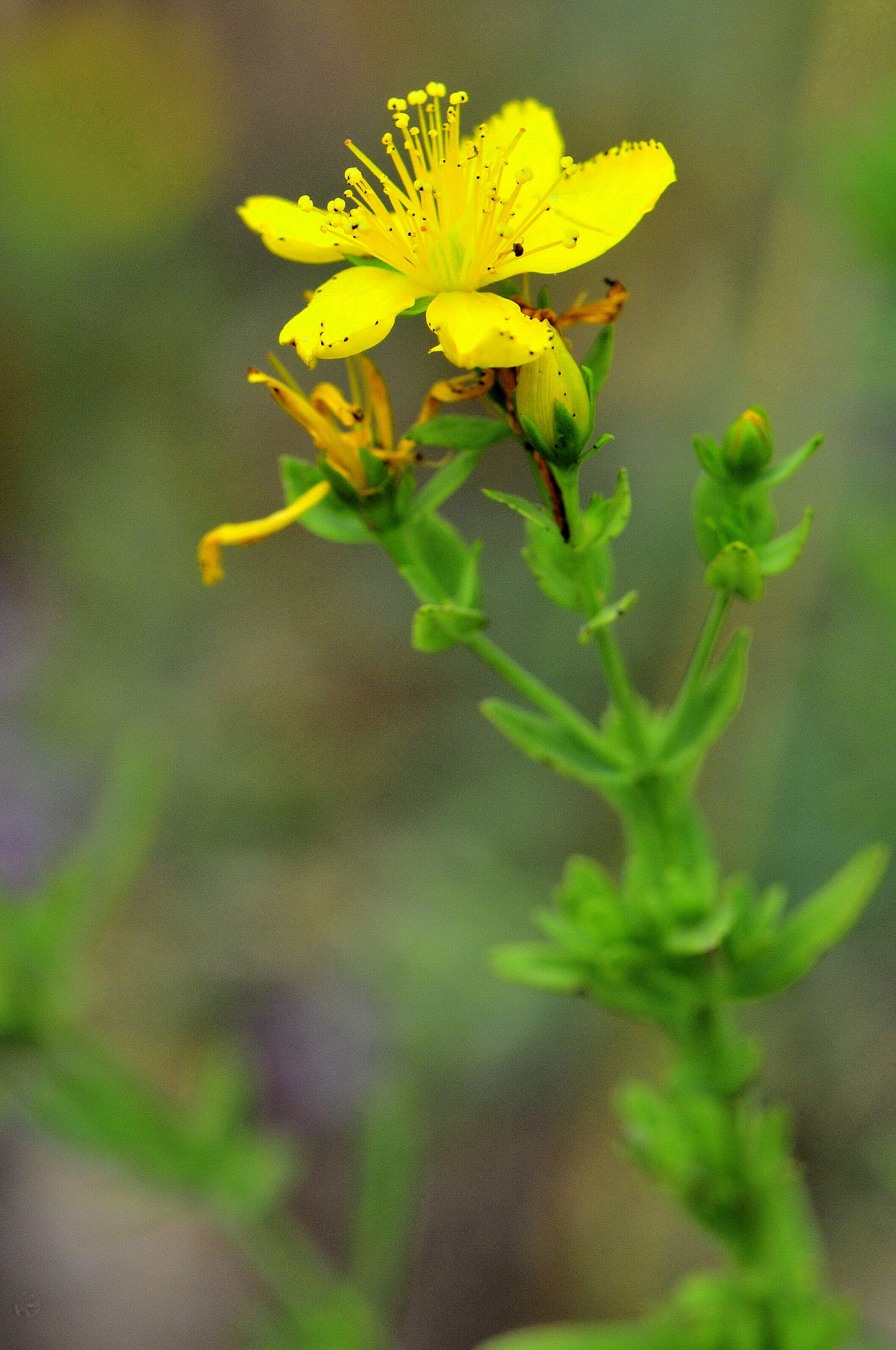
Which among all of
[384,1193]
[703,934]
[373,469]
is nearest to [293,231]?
[373,469]

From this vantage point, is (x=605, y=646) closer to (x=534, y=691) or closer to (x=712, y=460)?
(x=534, y=691)

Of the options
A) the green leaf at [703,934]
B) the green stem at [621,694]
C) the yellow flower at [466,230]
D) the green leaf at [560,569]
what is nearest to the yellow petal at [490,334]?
the yellow flower at [466,230]

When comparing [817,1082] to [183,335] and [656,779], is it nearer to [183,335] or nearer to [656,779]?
[656,779]

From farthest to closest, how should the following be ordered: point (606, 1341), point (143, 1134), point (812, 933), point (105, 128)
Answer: point (105, 128), point (143, 1134), point (606, 1341), point (812, 933)

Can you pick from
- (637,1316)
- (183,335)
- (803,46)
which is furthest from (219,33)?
(637,1316)

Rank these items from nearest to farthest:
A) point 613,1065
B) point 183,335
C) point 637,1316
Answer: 1. point 637,1316
2. point 613,1065
3. point 183,335

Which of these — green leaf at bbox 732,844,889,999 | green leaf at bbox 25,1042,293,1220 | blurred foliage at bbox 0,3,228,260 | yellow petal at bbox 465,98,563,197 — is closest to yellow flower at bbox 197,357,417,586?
yellow petal at bbox 465,98,563,197

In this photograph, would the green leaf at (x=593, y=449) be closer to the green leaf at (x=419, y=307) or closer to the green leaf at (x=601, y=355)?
the green leaf at (x=601, y=355)
